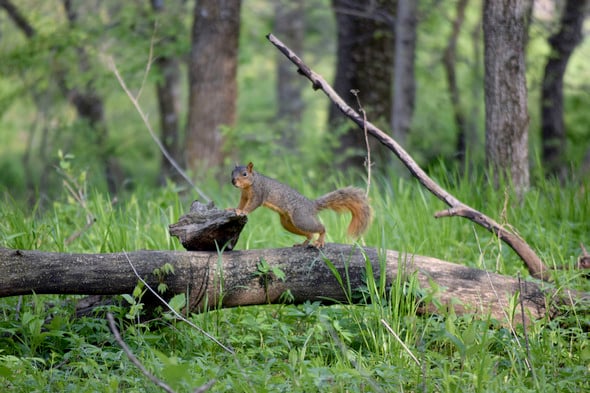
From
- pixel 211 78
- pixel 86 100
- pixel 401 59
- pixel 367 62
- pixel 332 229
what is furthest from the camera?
pixel 86 100

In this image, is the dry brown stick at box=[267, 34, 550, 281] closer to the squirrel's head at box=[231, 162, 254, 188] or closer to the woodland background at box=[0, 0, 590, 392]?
the woodland background at box=[0, 0, 590, 392]

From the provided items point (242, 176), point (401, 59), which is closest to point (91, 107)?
point (401, 59)

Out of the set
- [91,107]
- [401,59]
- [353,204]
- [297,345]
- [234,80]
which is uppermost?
[401,59]

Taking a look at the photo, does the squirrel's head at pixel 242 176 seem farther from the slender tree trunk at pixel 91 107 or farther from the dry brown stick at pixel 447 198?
the slender tree trunk at pixel 91 107

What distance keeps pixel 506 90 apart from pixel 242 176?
2.51 meters

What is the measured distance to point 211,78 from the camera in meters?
8.41

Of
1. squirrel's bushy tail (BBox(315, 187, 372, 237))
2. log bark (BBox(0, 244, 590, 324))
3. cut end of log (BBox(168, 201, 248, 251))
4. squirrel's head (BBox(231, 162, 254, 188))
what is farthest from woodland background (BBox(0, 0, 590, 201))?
cut end of log (BBox(168, 201, 248, 251))

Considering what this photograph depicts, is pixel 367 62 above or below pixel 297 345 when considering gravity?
above

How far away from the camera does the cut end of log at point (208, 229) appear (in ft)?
11.6

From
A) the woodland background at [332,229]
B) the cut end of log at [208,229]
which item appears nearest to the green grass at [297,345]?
the woodland background at [332,229]

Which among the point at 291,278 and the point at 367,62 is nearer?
the point at 291,278

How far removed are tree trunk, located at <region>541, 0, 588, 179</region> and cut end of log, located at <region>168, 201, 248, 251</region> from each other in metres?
6.99

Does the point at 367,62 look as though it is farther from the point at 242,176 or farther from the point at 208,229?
the point at 208,229

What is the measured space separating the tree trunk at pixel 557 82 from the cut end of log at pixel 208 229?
699 centimetres
